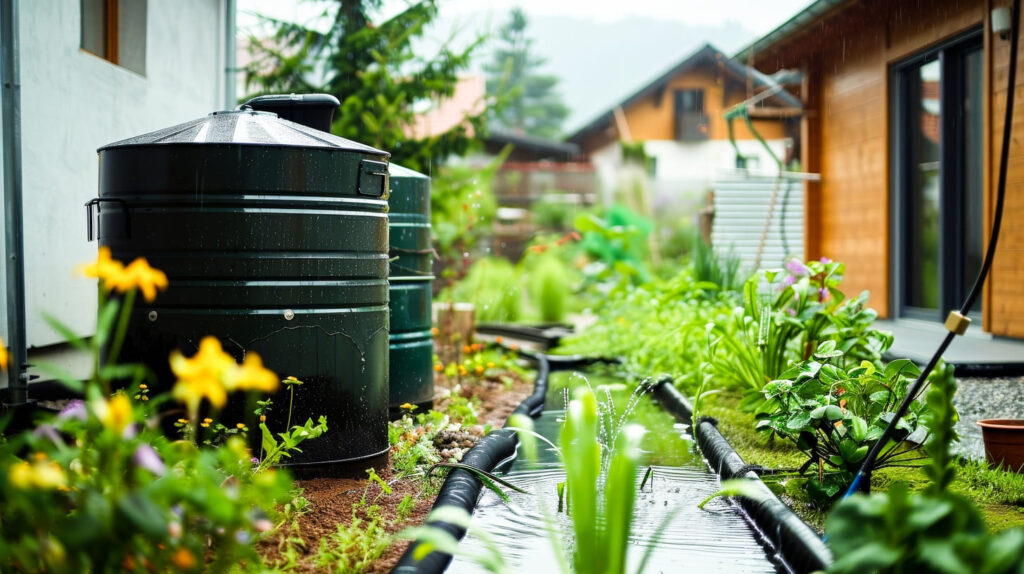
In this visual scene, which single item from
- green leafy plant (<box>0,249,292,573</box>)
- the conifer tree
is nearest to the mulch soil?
green leafy plant (<box>0,249,292,573</box>)

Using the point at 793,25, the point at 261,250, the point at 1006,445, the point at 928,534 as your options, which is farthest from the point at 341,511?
the point at 793,25

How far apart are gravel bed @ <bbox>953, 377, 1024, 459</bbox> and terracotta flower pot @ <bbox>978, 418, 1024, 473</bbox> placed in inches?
8.2

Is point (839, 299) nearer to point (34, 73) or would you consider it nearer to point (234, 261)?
point (234, 261)

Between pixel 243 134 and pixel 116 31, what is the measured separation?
3565 mm

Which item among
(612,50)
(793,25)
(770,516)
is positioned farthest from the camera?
(612,50)

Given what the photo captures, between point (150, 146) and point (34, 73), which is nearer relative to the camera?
point (150, 146)

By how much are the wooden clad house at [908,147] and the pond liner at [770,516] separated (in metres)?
2.97

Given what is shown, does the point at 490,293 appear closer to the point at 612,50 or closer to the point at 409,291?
the point at 409,291

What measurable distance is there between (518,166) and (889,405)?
22314mm

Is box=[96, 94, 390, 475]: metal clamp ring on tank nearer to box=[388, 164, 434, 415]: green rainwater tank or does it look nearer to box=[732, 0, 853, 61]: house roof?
box=[388, 164, 434, 415]: green rainwater tank

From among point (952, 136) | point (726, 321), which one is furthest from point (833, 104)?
point (726, 321)

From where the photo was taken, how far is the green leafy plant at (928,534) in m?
1.29

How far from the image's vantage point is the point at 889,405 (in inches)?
114

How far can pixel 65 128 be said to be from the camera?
189 inches
